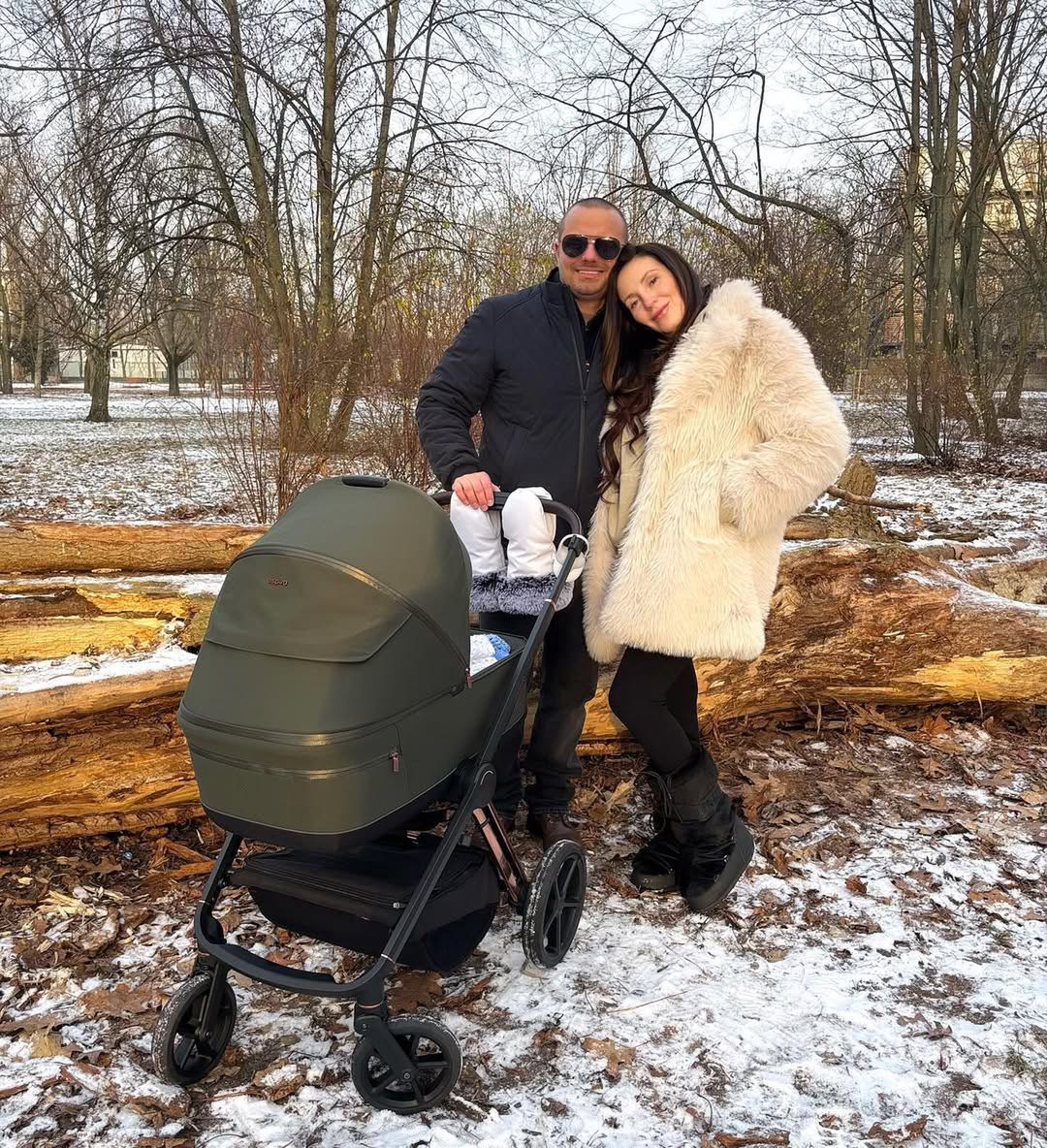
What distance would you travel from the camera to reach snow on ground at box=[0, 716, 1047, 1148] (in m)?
1.99

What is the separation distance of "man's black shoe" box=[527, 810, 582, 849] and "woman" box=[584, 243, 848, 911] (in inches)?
19.8

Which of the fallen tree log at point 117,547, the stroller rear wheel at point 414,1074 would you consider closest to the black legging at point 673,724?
the stroller rear wheel at point 414,1074

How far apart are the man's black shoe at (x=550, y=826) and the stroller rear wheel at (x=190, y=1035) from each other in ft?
3.80

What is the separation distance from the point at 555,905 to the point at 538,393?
5.05 feet

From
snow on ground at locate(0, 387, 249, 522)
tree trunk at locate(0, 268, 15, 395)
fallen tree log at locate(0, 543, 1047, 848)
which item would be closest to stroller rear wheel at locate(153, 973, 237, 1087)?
fallen tree log at locate(0, 543, 1047, 848)

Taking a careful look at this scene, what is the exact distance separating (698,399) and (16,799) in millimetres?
2595

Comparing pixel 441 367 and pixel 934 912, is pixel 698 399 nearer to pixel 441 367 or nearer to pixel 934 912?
pixel 441 367

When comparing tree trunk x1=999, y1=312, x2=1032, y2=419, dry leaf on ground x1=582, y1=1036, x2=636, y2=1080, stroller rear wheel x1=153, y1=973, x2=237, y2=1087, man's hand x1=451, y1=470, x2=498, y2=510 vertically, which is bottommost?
dry leaf on ground x1=582, y1=1036, x2=636, y2=1080

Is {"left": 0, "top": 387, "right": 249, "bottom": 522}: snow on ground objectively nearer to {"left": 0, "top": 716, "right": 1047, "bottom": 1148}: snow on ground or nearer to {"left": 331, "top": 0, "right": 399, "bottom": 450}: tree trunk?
{"left": 331, "top": 0, "right": 399, "bottom": 450}: tree trunk

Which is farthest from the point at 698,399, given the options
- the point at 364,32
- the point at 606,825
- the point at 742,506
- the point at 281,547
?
the point at 364,32

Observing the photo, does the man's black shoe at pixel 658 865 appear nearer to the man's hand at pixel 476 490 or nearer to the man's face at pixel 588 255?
the man's hand at pixel 476 490

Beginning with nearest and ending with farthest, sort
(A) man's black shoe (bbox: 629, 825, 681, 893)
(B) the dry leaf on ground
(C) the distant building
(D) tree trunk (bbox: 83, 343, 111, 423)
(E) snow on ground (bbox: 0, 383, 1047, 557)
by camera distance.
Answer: (B) the dry leaf on ground
(A) man's black shoe (bbox: 629, 825, 681, 893)
(E) snow on ground (bbox: 0, 383, 1047, 557)
(C) the distant building
(D) tree trunk (bbox: 83, 343, 111, 423)

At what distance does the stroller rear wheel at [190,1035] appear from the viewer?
2004mm

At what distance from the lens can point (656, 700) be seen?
9.05ft
